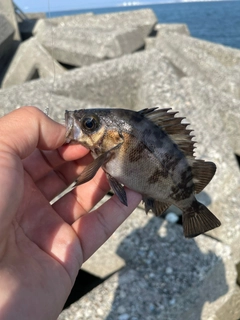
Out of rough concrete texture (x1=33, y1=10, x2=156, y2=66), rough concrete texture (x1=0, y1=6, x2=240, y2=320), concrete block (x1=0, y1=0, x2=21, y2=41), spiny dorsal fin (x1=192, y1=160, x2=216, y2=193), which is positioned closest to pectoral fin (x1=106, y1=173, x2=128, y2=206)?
spiny dorsal fin (x1=192, y1=160, x2=216, y2=193)

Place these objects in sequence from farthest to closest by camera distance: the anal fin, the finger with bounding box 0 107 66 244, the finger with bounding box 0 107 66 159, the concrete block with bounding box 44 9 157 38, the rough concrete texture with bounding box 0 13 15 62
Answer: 1. the concrete block with bounding box 44 9 157 38
2. the rough concrete texture with bounding box 0 13 15 62
3. the anal fin
4. the finger with bounding box 0 107 66 159
5. the finger with bounding box 0 107 66 244

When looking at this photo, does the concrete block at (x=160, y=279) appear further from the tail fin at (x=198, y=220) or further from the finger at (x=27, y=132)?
the finger at (x=27, y=132)

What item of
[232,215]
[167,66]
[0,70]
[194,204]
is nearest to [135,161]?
[194,204]

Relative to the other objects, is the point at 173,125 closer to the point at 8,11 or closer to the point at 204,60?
the point at 204,60

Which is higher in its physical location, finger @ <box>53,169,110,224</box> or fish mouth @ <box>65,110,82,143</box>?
fish mouth @ <box>65,110,82,143</box>

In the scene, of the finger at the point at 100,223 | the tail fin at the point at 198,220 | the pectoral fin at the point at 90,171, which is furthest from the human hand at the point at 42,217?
the tail fin at the point at 198,220

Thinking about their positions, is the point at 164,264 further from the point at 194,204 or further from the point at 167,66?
the point at 167,66

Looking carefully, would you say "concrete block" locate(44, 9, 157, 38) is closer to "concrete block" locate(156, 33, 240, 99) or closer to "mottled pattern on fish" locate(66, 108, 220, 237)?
"concrete block" locate(156, 33, 240, 99)
